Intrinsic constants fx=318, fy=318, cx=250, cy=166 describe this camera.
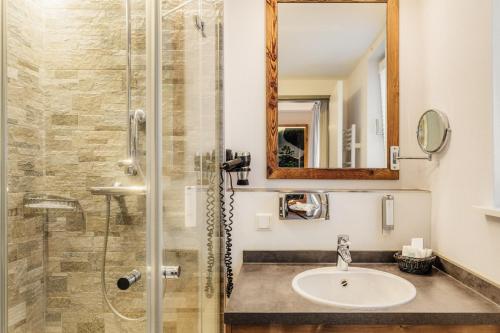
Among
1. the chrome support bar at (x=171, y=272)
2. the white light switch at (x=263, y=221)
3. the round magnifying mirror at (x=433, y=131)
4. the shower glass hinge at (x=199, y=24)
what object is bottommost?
the chrome support bar at (x=171, y=272)

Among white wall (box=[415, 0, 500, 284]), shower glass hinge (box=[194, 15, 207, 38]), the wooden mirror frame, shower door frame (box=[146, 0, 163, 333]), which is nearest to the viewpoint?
shower door frame (box=[146, 0, 163, 333])

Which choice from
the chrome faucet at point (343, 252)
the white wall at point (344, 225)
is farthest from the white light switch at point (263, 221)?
the chrome faucet at point (343, 252)

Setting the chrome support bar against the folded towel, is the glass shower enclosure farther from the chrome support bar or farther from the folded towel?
the folded towel

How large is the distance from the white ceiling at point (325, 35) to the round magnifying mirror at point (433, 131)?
0.46 meters

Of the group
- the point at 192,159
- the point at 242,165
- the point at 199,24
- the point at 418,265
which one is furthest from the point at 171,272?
the point at 418,265

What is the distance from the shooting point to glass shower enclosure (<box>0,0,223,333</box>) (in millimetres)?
992

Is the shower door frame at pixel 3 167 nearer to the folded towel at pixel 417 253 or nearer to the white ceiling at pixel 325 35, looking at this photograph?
the white ceiling at pixel 325 35

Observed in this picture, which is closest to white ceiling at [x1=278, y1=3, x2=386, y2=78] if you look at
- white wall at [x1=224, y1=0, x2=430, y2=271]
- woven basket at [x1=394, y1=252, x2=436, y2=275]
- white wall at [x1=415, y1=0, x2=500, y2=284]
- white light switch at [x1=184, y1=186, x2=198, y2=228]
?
Answer: white wall at [x1=224, y1=0, x2=430, y2=271]

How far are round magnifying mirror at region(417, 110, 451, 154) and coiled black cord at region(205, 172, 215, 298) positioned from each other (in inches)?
40.9

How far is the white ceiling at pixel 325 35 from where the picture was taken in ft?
5.56

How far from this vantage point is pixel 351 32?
1.71 meters

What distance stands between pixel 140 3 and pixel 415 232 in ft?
5.22

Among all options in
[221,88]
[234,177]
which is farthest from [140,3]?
[234,177]

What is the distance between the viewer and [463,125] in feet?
4.33
